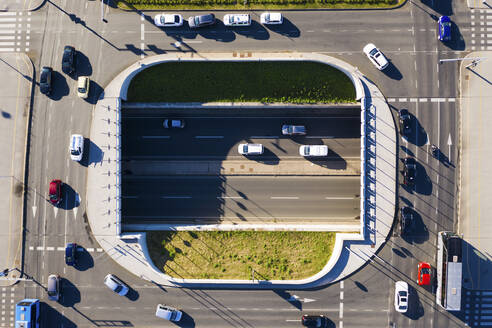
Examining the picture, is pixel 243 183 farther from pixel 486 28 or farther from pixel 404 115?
pixel 486 28

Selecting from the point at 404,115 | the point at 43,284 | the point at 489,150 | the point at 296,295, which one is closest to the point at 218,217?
the point at 296,295

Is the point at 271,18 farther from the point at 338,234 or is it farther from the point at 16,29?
the point at 16,29

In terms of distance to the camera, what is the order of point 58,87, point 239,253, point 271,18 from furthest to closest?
point 239,253, point 58,87, point 271,18

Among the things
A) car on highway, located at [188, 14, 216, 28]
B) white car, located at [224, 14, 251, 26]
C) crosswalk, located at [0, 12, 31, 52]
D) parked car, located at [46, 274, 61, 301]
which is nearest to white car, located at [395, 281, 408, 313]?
white car, located at [224, 14, 251, 26]

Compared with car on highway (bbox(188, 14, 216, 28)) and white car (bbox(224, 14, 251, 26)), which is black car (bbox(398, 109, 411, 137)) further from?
car on highway (bbox(188, 14, 216, 28))

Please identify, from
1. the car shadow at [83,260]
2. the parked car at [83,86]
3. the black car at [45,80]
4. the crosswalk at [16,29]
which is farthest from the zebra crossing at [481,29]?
the crosswalk at [16,29]

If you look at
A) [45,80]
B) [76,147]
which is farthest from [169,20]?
[76,147]
